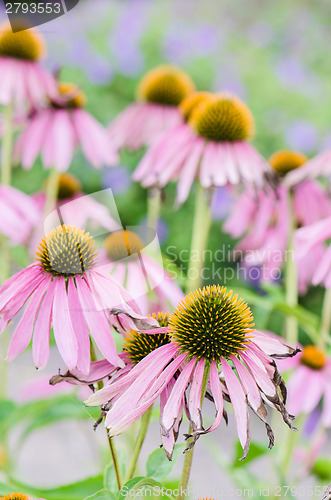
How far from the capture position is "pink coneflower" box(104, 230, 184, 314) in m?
0.35

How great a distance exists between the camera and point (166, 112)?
0.97 meters

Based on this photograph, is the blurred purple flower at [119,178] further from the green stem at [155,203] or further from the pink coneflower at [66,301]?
the pink coneflower at [66,301]

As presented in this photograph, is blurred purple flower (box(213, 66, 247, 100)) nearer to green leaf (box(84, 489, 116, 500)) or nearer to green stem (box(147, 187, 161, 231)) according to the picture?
green stem (box(147, 187, 161, 231))

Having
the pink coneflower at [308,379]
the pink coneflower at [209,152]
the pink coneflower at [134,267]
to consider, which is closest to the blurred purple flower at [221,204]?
the pink coneflower at [209,152]

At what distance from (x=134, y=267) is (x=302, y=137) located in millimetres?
1490

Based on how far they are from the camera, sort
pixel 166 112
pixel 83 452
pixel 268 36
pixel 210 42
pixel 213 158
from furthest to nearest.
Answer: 1. pixel 268 36
2. pixel 210 42
3. pixel 83 452
4. pixel 166 112
5. pixel 213 158

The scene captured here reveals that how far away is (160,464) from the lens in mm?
367

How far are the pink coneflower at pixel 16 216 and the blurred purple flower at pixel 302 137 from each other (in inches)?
48.7

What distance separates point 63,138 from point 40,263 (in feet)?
1.55

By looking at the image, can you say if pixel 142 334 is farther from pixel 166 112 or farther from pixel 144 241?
pixel 166 112

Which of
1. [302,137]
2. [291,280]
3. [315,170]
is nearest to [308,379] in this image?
[291,280]

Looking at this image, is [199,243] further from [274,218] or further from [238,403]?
[238,403]

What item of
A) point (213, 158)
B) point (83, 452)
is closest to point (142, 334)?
point (213, 158)

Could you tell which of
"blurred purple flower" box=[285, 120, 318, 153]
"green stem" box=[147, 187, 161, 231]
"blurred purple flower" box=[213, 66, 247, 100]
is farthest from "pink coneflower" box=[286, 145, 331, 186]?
"blurred purple flower" box=[213, 66, 247, 100]
